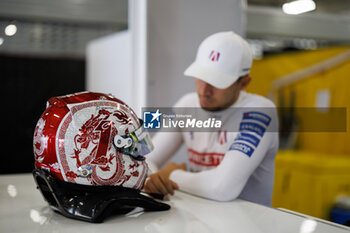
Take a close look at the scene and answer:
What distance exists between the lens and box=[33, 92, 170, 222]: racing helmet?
1039 mm

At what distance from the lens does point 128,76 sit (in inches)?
99.8

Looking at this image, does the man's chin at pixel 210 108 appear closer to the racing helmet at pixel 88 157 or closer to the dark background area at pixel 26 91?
the racing helmet at pixel 88 157

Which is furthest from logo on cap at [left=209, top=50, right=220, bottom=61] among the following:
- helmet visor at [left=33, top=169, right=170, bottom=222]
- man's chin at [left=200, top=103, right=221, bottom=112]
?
helmet visor at [left=33, top=169, right=170, bottom=222]

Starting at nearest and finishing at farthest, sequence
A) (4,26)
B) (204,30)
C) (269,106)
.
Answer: (269,106) → (4,26) → (204,30)

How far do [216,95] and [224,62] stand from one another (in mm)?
144

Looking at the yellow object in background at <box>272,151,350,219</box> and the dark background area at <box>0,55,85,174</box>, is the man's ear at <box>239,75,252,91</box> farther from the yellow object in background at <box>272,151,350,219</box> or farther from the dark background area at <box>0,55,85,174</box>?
the dark background area at <box>0,55,85,174</box>

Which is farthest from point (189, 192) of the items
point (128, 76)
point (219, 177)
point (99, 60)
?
point (99, 60)

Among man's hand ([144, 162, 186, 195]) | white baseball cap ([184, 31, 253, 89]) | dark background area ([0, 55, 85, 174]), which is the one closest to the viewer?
man's hand ([144, 162, 186, 195])

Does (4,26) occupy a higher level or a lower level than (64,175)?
higher

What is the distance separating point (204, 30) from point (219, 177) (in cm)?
113

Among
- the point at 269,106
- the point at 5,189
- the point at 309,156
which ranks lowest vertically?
the point at 309,156

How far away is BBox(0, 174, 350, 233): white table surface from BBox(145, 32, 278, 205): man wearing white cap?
0.32ft

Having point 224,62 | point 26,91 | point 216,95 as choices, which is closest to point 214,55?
point 224,62

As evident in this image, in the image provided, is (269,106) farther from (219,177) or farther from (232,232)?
(232,232)
